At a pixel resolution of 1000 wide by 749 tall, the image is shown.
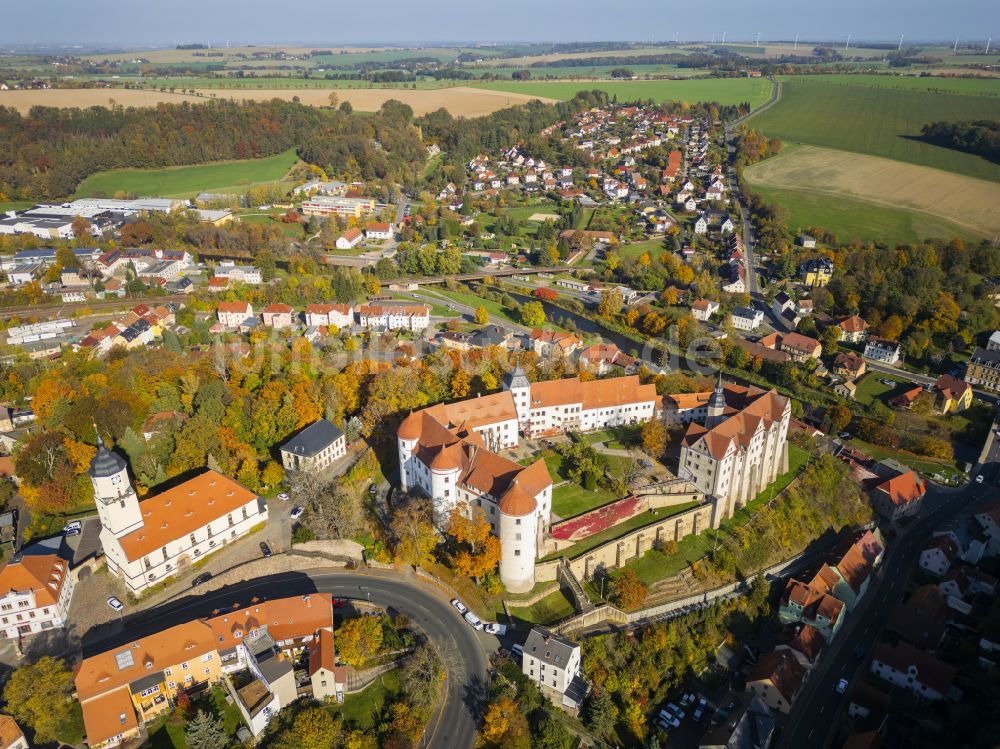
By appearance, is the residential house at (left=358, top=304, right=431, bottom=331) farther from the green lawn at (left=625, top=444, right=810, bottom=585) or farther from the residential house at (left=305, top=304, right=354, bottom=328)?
the green lawn at (left=625, top=444, right=810, bottom=585)

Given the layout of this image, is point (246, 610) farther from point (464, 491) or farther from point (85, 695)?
point (464, 491)

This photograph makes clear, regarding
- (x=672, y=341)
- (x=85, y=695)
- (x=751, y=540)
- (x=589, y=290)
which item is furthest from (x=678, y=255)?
(x=85, y=695)

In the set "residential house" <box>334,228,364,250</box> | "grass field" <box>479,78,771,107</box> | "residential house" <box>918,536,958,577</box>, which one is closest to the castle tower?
"residential house" <box>918,536,958,577</box>

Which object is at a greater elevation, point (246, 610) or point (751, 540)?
point (246, 610)

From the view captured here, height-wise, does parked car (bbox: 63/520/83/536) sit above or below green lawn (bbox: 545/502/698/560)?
above

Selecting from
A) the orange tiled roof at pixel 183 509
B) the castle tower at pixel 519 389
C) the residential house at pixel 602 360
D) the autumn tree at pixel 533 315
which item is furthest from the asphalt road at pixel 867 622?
the autumn tree at pixel 533 315

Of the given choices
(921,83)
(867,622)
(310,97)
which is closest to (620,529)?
(867,622)
